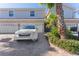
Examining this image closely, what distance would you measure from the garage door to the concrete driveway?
0.15m

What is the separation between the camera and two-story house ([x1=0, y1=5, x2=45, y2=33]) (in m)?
5.62

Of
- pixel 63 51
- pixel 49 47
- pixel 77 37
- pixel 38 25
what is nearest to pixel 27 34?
pixel 38 25

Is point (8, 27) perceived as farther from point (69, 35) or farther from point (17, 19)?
point (69, 35)

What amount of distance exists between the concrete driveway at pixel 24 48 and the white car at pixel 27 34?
0.14m

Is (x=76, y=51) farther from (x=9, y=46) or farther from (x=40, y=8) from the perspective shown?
(x=9, y=46)

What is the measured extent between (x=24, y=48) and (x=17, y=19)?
3.28 feet

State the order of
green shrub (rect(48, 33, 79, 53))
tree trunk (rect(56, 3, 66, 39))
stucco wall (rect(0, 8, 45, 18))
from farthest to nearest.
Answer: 1. tree trunk (rect(56, 3, 66, 39))
2. green shrub (rect(48, 33, 79, 53))
3. stucco wall (rect(0, 8, 45, 18))

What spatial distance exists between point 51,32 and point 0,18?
1.96 meters

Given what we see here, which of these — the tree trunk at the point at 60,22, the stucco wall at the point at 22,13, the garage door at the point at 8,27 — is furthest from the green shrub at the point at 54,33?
the garage door at the point at 8,27

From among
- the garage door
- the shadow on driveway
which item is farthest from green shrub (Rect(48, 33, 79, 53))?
the garage door

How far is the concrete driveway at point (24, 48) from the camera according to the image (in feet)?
18.6

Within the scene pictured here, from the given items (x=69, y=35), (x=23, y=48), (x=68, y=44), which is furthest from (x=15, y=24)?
(x=69, y=35)

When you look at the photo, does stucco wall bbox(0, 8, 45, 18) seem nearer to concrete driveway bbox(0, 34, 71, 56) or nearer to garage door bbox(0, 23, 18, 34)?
garage door bbox(0, 23, 18, 34)

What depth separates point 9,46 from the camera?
584cm
